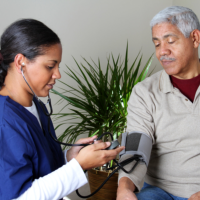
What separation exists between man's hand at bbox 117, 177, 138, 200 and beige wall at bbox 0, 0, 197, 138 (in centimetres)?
179

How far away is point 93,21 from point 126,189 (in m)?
2.18

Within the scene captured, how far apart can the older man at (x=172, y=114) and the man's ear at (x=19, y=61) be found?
68 cm

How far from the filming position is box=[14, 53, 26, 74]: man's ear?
1018 mm

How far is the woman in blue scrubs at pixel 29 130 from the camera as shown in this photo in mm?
904

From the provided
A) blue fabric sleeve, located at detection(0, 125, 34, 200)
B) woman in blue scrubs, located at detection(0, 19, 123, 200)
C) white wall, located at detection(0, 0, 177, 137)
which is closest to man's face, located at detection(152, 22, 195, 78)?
woman in blue scrubs, located at detection(0, 19, 123, 200)

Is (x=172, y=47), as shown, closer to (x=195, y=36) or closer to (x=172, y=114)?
(x=195, y=36)

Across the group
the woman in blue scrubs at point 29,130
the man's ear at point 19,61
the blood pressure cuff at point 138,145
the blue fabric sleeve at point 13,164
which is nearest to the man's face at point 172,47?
the blood pressure cuff at point 138,145

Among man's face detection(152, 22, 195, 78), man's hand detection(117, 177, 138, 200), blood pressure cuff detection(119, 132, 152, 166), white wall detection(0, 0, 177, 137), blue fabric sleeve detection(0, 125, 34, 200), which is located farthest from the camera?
white wall detection(0, 0, 177, 137)

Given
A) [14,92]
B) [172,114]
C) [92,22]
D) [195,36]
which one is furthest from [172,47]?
[92,22]

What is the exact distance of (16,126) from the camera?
0.98m

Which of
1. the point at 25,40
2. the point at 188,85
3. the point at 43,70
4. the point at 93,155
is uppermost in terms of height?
the point at 25,40

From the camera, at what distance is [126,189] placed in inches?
41.1

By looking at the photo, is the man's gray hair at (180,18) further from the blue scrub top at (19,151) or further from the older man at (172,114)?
the blue scrub top at (19,151)

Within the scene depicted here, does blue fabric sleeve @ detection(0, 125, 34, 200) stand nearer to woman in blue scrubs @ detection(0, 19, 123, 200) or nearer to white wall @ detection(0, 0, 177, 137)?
woman in blue scrubs @ detection(0, 19, 123, 200)
